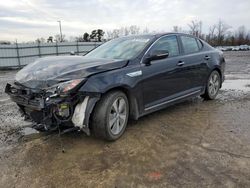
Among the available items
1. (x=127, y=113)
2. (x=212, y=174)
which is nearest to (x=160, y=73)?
(x=127, y=113)

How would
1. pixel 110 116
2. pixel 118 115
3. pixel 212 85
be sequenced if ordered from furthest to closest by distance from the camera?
pixel 212 85, pixel 118 115, pixel 110 116

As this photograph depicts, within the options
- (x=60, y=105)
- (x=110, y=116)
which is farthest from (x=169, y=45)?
(x=60, y=105)

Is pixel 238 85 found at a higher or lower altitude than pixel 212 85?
lower

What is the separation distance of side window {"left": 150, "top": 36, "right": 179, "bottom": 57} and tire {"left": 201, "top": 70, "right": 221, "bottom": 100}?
143cm

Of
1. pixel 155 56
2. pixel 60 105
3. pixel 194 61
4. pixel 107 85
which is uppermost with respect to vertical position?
pixel 155 56

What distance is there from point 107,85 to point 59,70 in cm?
69

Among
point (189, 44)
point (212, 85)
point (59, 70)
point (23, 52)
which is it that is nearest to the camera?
point (59, 70)

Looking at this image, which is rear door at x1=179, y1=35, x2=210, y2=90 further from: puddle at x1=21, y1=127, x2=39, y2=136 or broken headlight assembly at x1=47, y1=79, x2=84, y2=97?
puddle at x1=21, y1=127, x2=39, y2=136

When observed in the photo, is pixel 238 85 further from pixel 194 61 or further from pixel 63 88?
pixel 63 88

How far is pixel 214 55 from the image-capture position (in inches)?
251

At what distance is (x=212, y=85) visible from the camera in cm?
644

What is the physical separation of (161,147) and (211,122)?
4.94 feet

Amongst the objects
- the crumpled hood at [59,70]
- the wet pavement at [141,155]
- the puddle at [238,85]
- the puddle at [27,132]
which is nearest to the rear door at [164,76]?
the wet pavement at [141,155]

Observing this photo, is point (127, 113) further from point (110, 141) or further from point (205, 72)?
point (205, 72)
